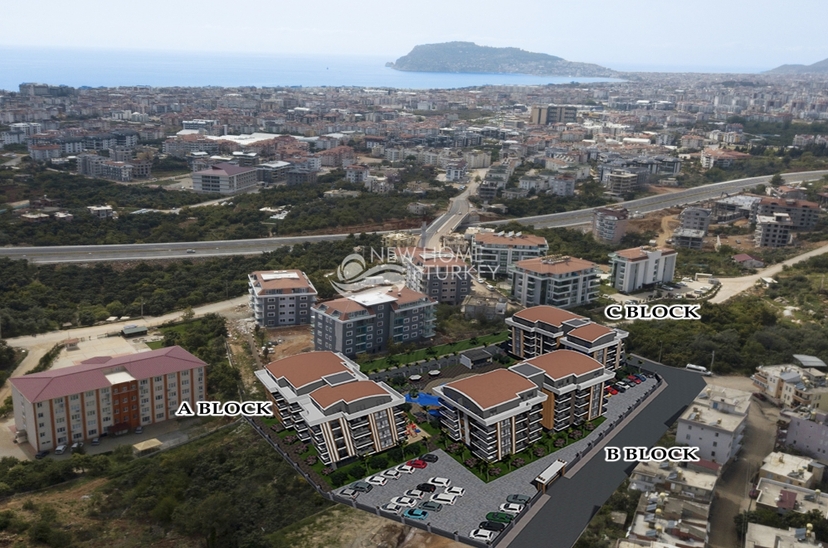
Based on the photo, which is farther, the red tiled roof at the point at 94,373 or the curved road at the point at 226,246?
the curved road at the point at 226,246

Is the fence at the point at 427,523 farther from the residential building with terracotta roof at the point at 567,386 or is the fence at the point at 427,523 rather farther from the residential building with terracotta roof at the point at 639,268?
the residential building with terracotta roof at the point at 639,268

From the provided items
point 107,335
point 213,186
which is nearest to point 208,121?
point 213,186

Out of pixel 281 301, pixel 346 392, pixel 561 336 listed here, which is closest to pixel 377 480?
pixel 346 392

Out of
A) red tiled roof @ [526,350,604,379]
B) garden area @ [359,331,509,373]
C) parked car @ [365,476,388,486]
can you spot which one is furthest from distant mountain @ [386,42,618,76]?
parked car @ [365,476,388,486]

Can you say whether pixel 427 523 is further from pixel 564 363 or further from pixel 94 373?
pixel 94 373

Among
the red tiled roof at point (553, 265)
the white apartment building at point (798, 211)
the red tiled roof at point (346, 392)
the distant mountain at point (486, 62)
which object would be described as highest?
the distant mountain at point (486, 62)

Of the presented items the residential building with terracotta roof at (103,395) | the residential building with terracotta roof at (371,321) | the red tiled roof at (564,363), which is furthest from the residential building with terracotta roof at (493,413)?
the residential building with terracotta roof at (103,395)
